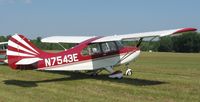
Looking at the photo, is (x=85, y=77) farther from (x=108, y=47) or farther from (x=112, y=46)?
(x=112, y=46)

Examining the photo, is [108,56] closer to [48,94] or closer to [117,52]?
[117,52]

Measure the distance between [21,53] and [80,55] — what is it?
2401 mm

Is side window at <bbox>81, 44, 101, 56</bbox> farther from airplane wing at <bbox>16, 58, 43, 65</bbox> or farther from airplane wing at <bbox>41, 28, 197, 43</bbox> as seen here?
airplane wing at <bbox>16, 58, 43, 65</bbox>

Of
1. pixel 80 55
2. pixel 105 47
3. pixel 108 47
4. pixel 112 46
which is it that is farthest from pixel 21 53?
pixel 112 46

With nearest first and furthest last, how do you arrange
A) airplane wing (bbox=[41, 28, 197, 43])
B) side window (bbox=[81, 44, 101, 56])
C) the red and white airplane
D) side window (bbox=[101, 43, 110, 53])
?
1. airplane wing (bbox=[41, 28, 197, 43])
2. the red and white airplane
3. side window (bbox=[81, 44, 101, 56])
4. side window (bbox=[101, 43, 110, 53])

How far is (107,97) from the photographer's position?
402 inches

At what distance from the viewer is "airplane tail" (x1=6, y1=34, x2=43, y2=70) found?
1311 centimetres

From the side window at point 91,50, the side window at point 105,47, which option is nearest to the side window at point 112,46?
the side window at point 105,47

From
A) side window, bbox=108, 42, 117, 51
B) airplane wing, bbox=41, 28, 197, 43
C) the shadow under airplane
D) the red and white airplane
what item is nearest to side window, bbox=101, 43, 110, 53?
the red and white airplane

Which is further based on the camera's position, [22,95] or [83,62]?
[83,62]

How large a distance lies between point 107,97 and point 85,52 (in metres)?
4.81

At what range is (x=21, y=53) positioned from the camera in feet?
43.9

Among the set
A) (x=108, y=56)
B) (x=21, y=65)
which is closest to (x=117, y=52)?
(x=108, y=56)

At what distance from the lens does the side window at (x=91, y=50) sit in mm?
14785
